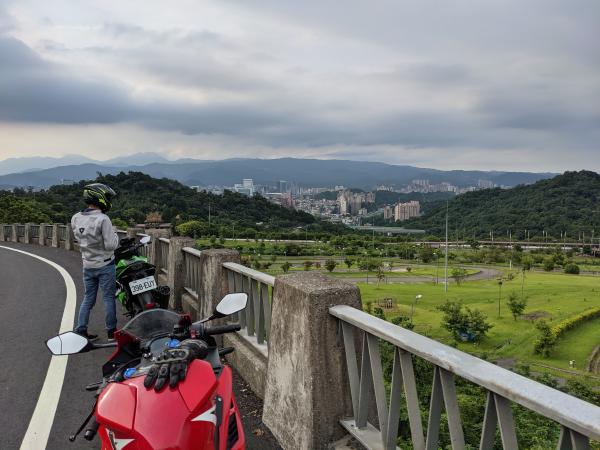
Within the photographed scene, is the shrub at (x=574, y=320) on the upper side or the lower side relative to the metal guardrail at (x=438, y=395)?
lower

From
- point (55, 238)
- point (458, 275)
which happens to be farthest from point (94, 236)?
point (458, 275)


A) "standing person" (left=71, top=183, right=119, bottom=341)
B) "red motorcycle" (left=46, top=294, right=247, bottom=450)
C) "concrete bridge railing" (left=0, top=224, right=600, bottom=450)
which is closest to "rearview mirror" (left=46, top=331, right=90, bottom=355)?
"red motorcycle" (left=46, top=294, right=247, bottom=450)

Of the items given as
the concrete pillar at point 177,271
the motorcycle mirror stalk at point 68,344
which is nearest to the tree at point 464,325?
the concrete pillar at point 177,271

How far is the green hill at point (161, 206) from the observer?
5273cm

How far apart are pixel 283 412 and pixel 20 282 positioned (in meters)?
9.75

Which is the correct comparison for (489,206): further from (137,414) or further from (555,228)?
(137,414)

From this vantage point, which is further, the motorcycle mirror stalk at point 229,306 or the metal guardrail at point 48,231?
the metal guardrail at point 48,231

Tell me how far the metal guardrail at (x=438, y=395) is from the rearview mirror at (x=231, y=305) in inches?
29.8

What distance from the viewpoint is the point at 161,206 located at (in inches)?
3307

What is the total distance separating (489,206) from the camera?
175 meters

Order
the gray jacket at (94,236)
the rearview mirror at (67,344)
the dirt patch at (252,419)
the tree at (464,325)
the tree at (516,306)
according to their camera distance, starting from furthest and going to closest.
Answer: the tree at (516,306)
the tree at (464,325)
the gray jacket at (94,236)
the dirt patch at (252,419)
the rearview mirror at (67,344)

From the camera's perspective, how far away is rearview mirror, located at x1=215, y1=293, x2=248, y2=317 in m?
2.67

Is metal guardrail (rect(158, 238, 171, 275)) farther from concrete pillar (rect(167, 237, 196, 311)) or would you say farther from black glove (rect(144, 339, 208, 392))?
black glove (rect(144, 339, 208, 392))

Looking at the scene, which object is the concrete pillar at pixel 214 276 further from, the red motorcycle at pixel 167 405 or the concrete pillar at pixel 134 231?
→ the concrete pillar at pixel 134 231
